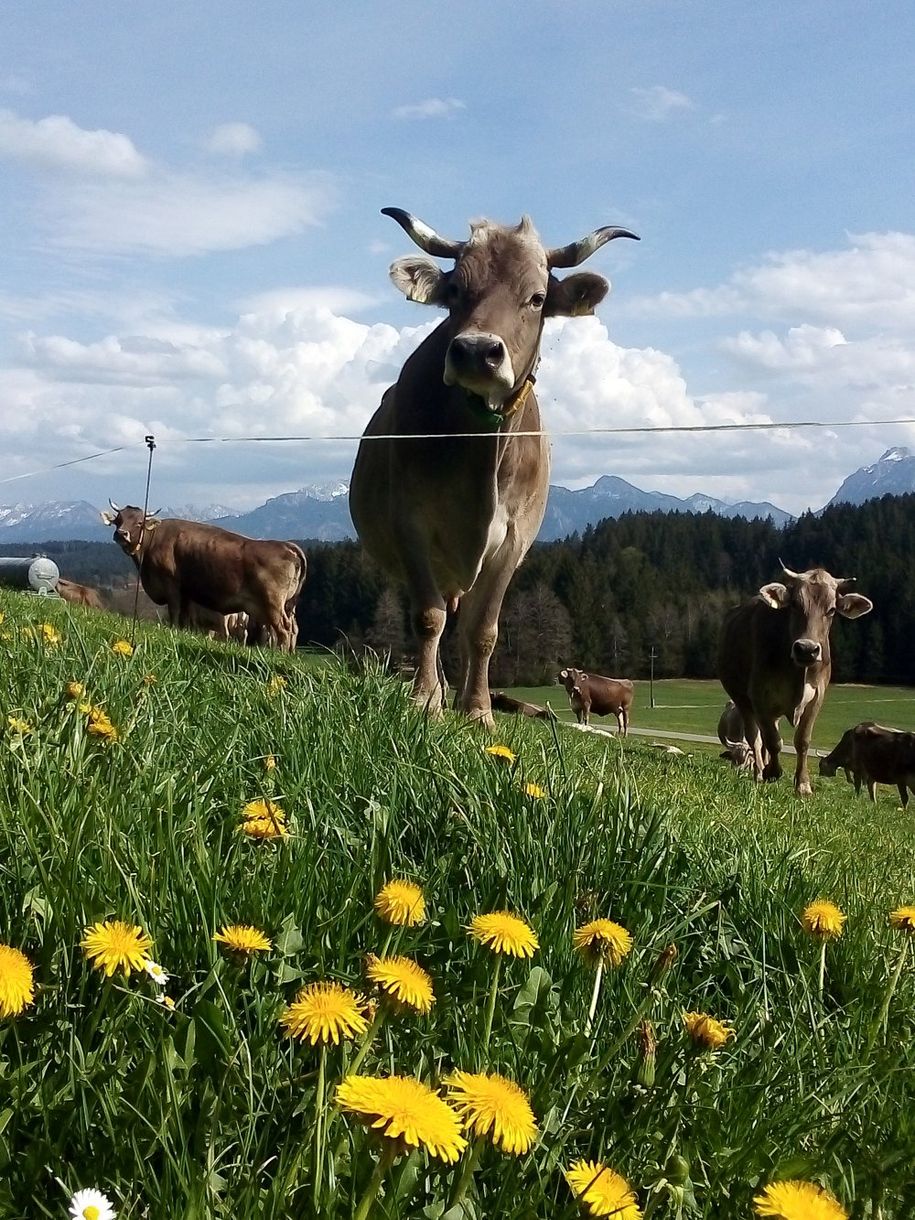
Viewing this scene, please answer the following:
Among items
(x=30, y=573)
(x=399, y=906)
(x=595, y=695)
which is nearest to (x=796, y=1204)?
(x=399, y=906)

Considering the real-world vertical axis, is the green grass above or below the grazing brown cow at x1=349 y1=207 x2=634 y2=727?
below

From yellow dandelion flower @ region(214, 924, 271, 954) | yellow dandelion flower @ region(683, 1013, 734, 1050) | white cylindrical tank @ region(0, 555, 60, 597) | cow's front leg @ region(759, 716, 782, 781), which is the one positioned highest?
yellow dandelion flower @ region(214, 924, 271, 954)

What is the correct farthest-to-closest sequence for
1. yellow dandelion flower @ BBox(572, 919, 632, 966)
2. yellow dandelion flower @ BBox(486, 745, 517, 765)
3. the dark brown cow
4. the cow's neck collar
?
the dark brown cow → the cow's neck collar → yellow dandelion flower @ BBox(486, 745, 517, 765) → yellow dandelion flower @ BBox(572, 919, 632, 966)

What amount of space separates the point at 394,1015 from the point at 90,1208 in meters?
0.50

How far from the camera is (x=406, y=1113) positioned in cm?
131

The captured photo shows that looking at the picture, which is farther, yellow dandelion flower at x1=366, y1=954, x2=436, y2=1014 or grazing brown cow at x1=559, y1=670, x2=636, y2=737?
grazing brown cow at x1=559, y1=670, x2=636, y2=737

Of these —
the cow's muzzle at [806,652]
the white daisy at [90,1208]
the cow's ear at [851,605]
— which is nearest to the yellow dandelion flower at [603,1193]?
the white daisy at [90,1208]

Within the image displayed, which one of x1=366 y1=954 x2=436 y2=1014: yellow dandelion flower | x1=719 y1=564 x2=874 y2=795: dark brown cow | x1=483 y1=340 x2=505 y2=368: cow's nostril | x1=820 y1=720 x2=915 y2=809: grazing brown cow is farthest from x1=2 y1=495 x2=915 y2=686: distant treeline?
x1=366 y1=954 x2=436 y2=1014: yellow dandelion flower

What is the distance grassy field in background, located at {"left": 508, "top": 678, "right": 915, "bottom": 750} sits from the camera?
69938 millimetres

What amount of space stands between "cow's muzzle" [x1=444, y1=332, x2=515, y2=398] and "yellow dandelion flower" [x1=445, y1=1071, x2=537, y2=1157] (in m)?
5.27

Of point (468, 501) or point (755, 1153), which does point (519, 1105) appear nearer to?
point (755, 1153)

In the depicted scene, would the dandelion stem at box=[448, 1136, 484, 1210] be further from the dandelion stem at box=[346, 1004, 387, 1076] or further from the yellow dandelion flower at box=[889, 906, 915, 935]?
the yellow dandelion flower at box=[889, 906, 915, 935]

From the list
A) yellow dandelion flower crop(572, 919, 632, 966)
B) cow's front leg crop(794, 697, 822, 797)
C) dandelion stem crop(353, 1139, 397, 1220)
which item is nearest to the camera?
dandelion stem crop(353, 1139, 397, 1220)

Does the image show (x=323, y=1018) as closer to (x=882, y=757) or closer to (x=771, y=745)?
(x=771, y=745)
